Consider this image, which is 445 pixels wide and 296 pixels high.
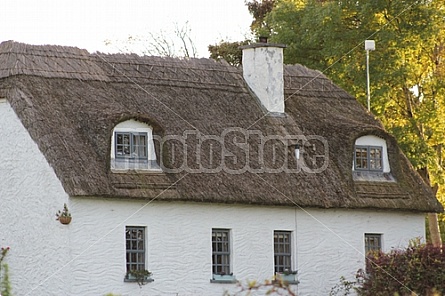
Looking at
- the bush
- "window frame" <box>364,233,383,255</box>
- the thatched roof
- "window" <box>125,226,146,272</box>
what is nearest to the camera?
the thatched roof

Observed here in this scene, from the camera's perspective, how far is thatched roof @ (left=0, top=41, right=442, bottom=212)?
2653cm

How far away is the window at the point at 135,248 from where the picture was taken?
26.7 m

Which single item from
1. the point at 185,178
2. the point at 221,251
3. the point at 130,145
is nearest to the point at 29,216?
the point at 130,145

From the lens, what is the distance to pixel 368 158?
103ft

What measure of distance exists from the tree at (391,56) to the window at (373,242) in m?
6.86

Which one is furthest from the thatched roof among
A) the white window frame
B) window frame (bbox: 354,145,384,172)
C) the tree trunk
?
the tree trunk

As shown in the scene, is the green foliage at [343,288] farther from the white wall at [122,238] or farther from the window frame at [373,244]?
the window frame at [373,244]

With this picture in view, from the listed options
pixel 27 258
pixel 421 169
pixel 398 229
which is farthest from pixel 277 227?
pixel 421 169

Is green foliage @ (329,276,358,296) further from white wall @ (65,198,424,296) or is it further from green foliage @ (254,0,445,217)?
green foliage @ (254,0,445,217)

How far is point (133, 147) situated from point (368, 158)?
23.5 feet

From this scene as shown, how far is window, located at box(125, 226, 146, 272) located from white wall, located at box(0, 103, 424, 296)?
0.64 feet

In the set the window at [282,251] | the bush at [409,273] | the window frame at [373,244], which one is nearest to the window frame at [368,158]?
the window frame at [373,244]

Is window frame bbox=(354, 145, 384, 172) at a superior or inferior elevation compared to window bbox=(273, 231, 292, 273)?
superior

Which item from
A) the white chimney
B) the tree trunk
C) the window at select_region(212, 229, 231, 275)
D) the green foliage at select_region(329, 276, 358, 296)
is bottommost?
the green foliage at select_region(329, 276, 358, 296)
